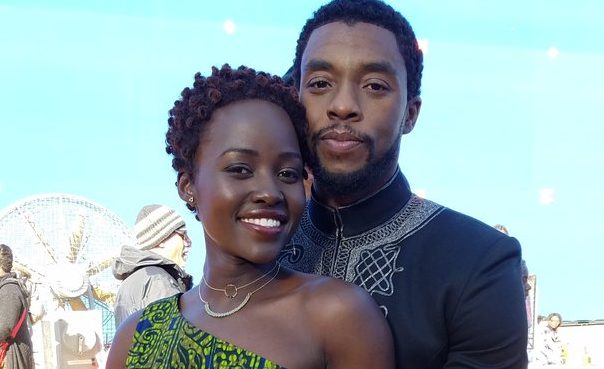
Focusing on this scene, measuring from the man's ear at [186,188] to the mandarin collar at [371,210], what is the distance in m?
0.32

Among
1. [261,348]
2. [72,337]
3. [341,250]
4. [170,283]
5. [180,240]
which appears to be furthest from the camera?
[72,337]

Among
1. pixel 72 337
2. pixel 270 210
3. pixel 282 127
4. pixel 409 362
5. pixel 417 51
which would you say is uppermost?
pixel 417 51

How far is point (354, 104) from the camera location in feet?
5.99

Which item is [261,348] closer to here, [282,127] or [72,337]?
[282,127]

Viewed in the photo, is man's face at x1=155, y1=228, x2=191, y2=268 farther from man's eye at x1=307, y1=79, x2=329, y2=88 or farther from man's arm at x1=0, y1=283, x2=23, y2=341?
man's eye at x1=307, y1=79, x2=329, y2=88

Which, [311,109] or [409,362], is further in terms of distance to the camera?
[311,109]

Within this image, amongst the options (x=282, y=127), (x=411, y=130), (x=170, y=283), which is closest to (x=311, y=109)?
(x=282, y=127)

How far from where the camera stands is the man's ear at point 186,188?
6.09ft

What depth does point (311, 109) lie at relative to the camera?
1878mm

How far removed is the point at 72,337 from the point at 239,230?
720 centimetres

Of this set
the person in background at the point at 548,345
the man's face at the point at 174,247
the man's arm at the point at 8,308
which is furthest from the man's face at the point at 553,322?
the man's face at the point at 174,247

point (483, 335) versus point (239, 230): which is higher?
point (239, 230)

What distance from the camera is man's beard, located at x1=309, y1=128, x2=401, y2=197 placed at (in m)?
1.85

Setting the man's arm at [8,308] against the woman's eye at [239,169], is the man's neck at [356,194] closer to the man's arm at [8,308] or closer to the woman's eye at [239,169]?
the woman's eye at [239,169]
